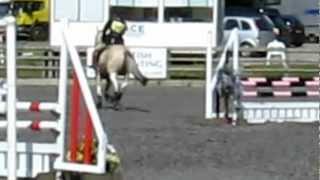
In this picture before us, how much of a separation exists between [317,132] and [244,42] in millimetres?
32181

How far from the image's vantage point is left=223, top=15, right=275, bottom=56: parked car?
164 ft

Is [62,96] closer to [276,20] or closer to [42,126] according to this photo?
[42,126]

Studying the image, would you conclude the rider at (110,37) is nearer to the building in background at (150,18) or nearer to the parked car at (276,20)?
the building in background at (150,18)

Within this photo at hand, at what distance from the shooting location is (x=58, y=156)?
11172mm

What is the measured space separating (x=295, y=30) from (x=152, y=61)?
26170 mm

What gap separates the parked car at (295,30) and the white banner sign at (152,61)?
24504 millimetres

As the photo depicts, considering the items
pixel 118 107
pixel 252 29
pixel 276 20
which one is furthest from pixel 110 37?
pixel 276 20

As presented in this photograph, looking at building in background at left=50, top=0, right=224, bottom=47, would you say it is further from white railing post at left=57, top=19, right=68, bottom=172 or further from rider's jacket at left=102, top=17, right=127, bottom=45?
white railing post at left=57, top=19, right=68, bottom=172

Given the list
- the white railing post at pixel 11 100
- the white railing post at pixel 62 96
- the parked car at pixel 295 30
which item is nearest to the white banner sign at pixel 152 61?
the white railing post at pixel 11 100

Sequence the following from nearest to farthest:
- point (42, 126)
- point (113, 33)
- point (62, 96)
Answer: point (62, 96), point (42, 126), point (113, 33)

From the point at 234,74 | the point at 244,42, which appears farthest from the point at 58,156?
the point at 244,42

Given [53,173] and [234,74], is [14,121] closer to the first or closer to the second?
[53,173]

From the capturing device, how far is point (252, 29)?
5091 centimetres

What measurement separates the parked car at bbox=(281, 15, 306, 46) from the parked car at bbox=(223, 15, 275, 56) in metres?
4.11
